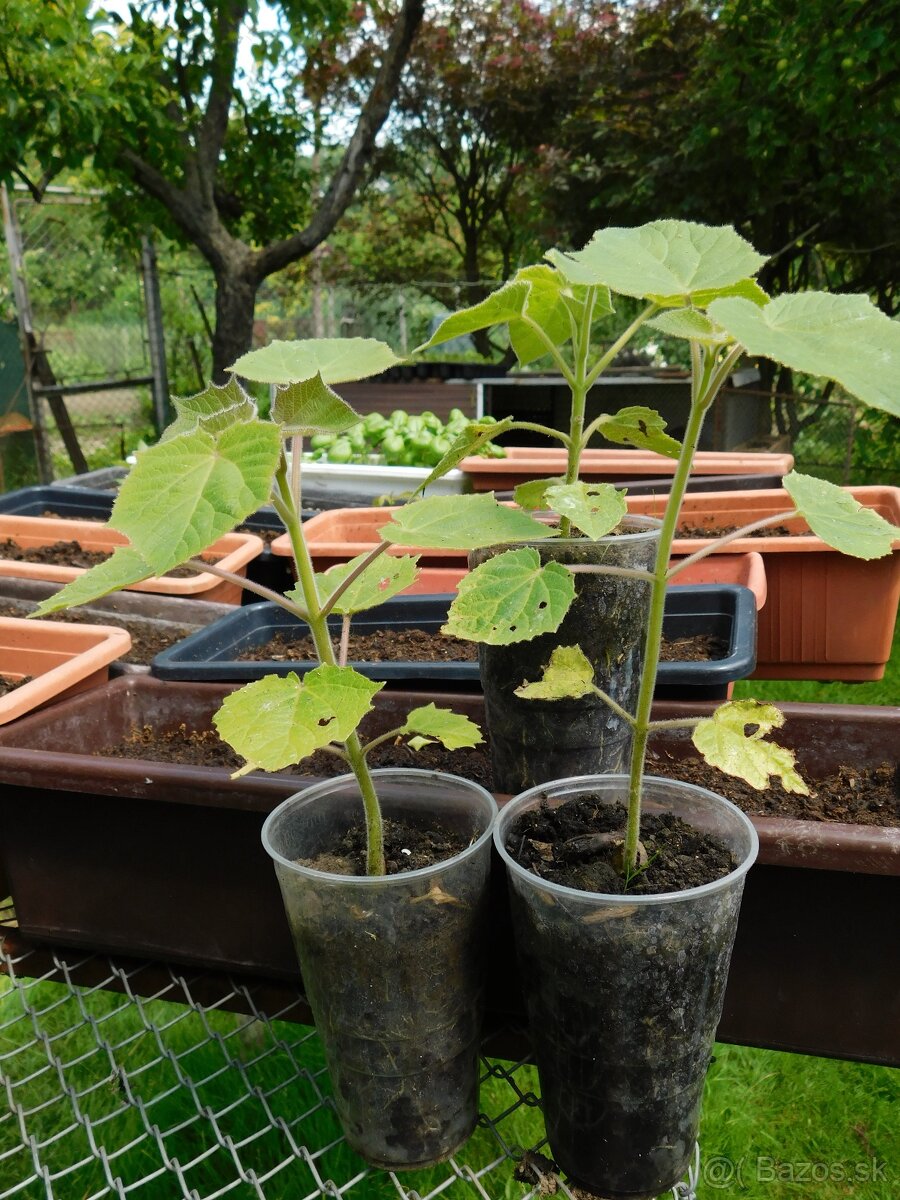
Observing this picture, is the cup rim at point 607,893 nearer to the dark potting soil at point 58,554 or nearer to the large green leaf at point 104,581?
the large green leaf at point 104,581

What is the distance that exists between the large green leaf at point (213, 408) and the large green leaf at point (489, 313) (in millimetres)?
133

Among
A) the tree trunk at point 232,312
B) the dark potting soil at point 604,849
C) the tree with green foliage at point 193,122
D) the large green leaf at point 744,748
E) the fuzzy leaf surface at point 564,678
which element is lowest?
the dark potting soil at point 604,849

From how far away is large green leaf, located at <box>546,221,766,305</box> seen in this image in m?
0.56

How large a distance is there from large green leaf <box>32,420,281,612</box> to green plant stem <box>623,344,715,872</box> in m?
0.27

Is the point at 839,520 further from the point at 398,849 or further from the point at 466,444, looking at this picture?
the point at 398,849

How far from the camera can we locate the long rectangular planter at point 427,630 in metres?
1.06

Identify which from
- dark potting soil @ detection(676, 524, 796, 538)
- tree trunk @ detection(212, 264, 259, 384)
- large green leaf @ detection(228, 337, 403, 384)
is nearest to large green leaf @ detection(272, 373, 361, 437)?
large green leaf @ detection(228, 337, 403, 384)

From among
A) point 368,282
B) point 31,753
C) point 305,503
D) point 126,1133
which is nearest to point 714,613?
point 31,753

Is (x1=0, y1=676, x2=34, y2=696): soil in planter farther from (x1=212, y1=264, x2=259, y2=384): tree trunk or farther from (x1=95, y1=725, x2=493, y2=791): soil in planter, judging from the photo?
(x1=212, y1=264, x2=259, y2=384): tree trunk

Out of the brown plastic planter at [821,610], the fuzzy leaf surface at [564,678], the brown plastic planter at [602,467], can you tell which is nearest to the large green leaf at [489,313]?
the fuzzy leaf surface at [564,678]

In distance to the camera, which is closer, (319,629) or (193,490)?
(193,490)

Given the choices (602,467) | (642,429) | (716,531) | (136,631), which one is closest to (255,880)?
(642,429)

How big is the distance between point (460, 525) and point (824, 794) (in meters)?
0.51

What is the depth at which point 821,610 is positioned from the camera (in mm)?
1545
